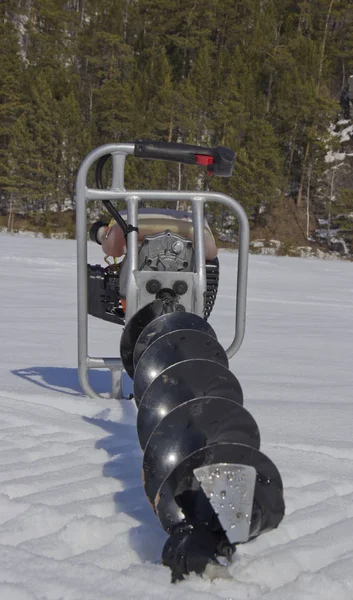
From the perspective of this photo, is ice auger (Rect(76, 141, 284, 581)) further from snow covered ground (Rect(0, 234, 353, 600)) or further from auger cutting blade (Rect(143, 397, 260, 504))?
snow covered ground (Rect(0, 234, 353, 600))

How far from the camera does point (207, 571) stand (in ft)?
3.57

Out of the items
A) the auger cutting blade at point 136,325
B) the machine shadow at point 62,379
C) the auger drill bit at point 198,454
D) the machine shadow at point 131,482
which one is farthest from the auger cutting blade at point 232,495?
the machine shadow at point 62,379

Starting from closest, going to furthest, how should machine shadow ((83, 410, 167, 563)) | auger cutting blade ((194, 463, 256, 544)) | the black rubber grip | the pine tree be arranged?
auger cutting blade ((194, 463, 256, 544)), machine shadow ((83, 410, 167, 563)), the black rubber grip, the pine tree

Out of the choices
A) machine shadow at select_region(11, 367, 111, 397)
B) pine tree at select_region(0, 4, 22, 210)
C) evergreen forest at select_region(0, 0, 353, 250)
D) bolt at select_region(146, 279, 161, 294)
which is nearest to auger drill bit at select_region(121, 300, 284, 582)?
bolt at select_region(146, 279, 161, 294)

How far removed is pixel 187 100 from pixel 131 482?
28.3m

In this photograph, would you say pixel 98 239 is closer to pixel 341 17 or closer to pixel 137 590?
pixel 137 590

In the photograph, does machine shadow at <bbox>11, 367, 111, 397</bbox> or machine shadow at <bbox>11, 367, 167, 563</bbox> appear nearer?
machine shadow at <bbox>11, 367, 167, 563</bbox>

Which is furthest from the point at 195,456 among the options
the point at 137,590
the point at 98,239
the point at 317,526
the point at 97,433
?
the point at 98,239

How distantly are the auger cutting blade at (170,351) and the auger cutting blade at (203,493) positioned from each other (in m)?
0.30

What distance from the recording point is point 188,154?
1921 millimetres

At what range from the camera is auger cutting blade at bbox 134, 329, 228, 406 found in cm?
135

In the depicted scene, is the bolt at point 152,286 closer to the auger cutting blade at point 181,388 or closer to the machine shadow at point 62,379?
the auger cutting blade at point 181,388

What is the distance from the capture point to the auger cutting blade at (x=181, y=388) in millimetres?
1266

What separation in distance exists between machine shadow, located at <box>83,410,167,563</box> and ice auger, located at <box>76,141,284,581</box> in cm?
13
